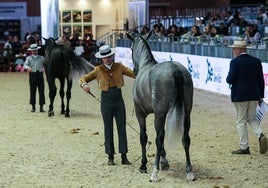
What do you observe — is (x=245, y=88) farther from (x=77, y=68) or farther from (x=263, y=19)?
(x=263, y=19)

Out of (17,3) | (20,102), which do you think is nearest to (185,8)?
(17,3)

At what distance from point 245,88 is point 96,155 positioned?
2.70m

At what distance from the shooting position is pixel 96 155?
36.0 feet

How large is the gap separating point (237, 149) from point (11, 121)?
20.2ft

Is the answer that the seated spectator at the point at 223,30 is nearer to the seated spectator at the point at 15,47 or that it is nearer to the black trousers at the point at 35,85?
the black trousers at the point at 35,85

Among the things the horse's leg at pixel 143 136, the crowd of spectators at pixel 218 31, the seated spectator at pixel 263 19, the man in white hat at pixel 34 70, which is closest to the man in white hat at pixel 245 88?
the horse's leg at pixel 143 136

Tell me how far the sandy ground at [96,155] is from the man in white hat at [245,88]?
1.25 ft

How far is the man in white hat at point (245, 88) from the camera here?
10.7 meters

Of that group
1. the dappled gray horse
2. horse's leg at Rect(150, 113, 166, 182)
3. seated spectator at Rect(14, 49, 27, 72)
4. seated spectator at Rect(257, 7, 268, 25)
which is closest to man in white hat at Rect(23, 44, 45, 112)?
the dappled gray horse

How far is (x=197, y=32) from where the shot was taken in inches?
979

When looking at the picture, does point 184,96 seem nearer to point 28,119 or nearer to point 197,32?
point 28,119

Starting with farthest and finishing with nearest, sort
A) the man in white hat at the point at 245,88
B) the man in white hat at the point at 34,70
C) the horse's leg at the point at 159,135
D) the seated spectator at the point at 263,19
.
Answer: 1. the seated spectator at the point at 263,19
2. the man in white hat at the point at 34,70
3. the man in white hat at the point at 245,88
4. the horse's leg at the point at 159,135

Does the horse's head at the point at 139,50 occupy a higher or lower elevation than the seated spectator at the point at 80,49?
higher

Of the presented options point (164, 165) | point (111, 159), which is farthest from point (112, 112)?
point (164, 165)
